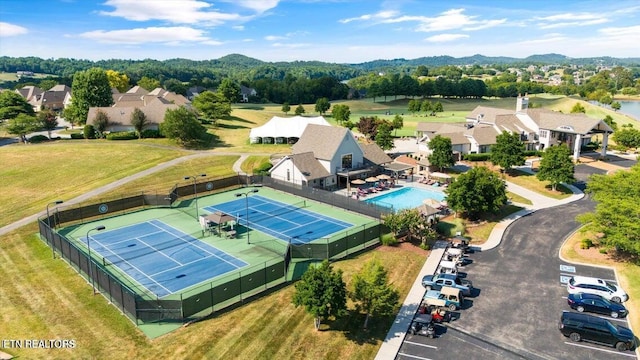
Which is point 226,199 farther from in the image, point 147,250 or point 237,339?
point 237,339

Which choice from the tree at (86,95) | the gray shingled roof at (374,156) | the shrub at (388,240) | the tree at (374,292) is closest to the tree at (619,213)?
the shrub at (388,240)

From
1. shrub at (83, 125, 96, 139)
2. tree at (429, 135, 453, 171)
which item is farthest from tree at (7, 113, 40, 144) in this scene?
tree at (429, 135, 453, 171)

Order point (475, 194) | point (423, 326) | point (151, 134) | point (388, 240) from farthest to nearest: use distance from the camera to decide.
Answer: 1. point (151, 134)
2. point (475, 194)
3. point (388, 240)
4. point (423, 326)

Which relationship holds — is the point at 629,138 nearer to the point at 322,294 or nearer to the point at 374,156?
the point at 374,156

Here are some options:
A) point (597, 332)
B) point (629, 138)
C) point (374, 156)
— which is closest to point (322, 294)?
point (597, 332)

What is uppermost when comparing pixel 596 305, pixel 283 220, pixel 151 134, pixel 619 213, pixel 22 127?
pixel 22 127
